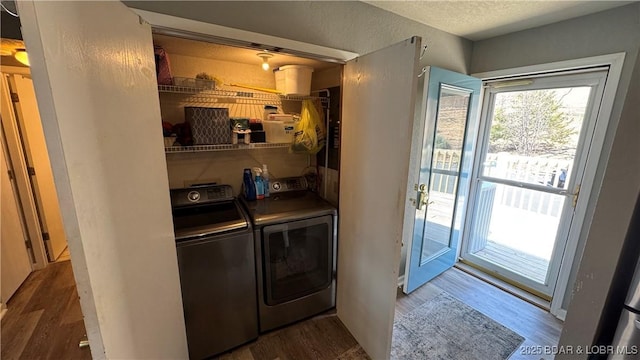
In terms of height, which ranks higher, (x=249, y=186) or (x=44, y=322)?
(x=249, y=186)

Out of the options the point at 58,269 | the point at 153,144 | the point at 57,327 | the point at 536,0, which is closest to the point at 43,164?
the point at 58,269

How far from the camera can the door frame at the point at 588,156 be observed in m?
1.71

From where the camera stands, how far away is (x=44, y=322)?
1930mm

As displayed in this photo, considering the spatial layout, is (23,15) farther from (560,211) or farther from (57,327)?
(560,211)

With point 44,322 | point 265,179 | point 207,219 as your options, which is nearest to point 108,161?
point 207,219

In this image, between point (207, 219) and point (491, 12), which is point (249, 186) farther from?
point (491, 12)

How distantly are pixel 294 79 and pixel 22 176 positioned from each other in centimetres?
286

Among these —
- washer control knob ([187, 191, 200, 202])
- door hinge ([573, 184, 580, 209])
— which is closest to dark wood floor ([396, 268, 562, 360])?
door hinge ([573, 184, 580, 209])

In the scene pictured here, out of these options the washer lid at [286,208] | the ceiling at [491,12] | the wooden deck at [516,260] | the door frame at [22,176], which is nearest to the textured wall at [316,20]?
the ceiling at [491,12]

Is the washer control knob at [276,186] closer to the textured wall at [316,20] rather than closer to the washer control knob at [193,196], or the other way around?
the washer control knob at [193,196]

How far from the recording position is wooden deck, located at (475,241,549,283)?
241 cm

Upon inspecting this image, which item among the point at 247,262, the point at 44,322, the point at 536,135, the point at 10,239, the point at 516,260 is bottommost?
the point at 44,322

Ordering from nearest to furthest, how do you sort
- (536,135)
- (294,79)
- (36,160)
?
(294,79) < (536,135) < (36,160)

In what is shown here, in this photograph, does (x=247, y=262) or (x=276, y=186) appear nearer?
(x=247, y=262)
